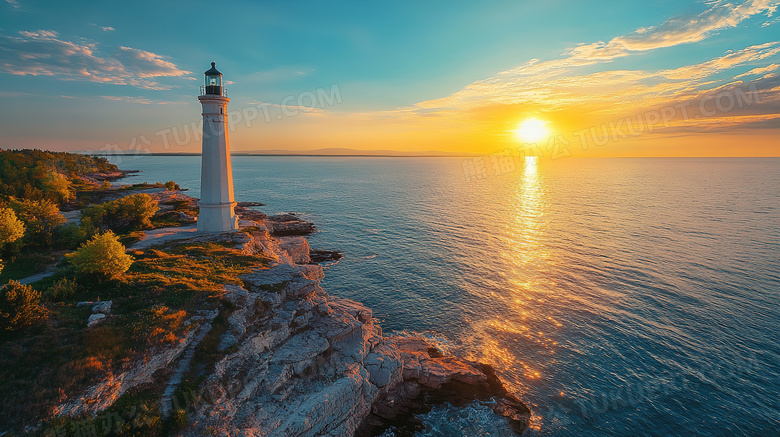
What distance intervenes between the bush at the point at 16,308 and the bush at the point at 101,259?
426 cm

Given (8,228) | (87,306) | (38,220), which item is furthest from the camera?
(38,220)

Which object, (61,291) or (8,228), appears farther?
(8,228)

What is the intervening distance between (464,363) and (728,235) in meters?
62.5

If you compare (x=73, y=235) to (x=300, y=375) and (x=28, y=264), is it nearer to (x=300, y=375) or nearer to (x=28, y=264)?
(x=28, y=264)

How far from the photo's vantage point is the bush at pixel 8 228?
26.9 metres

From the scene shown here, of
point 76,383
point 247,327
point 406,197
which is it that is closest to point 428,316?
point 247,327

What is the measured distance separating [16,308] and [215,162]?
23.3 meters

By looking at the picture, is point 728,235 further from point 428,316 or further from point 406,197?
point 406,197

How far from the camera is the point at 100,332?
57.2ft

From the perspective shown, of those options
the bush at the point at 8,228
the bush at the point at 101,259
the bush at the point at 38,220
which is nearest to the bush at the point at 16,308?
the bush at the point at 101,259

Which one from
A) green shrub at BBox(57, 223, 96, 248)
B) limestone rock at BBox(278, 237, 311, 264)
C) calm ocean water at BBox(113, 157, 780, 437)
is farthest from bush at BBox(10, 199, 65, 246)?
calm ocean water at BBox(113, 157, 780, 437)

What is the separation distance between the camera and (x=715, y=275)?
42.7 meters

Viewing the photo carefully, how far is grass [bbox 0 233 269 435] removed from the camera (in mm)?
14547

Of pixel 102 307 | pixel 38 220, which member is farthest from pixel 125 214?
pixel 102 307
